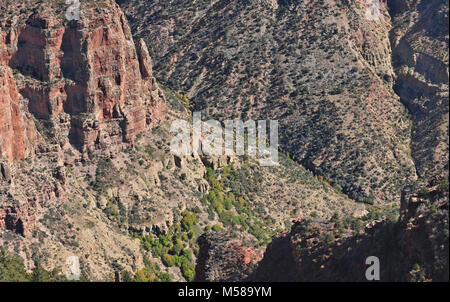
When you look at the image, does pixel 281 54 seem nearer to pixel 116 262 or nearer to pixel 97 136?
pixel 97 136

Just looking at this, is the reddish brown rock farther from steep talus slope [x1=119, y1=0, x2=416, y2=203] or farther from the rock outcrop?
steep talus slope [x1=119, y1=0, x2=416, y2=203]

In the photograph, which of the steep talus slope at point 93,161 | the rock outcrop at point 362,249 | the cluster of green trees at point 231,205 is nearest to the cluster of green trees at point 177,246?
the steep talus slope at point 93,161

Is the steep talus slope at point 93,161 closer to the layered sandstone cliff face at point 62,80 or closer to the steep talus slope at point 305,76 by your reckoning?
the layered sandstone cliff face at point 62,80

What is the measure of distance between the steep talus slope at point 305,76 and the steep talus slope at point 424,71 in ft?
6.93

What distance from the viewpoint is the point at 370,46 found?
6949 inches

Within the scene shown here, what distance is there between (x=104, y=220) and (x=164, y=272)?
965 centimetres

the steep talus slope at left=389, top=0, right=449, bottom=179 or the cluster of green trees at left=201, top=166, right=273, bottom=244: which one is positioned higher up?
the steep talus slope at left=389, top=0, right=449, bottom=179

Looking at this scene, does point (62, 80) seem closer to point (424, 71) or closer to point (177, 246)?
point (177, 246)

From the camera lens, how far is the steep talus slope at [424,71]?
153363 mm

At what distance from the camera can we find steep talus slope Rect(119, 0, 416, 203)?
153000 millimetres

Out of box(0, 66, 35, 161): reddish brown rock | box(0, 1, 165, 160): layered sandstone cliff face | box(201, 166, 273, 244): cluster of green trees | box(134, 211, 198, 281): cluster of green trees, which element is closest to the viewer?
box(0, 66, 35, 161): reddish brown rock

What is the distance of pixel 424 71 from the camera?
171 metres

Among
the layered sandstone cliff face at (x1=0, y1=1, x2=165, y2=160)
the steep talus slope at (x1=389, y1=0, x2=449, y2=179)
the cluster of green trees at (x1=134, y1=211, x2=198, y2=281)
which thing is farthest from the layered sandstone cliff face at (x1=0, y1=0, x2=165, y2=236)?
the steep talus slope at (x1=389, y1=0, x2=449, y2=179)

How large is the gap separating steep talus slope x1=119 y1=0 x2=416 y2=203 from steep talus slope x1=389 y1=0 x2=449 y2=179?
211 cm
